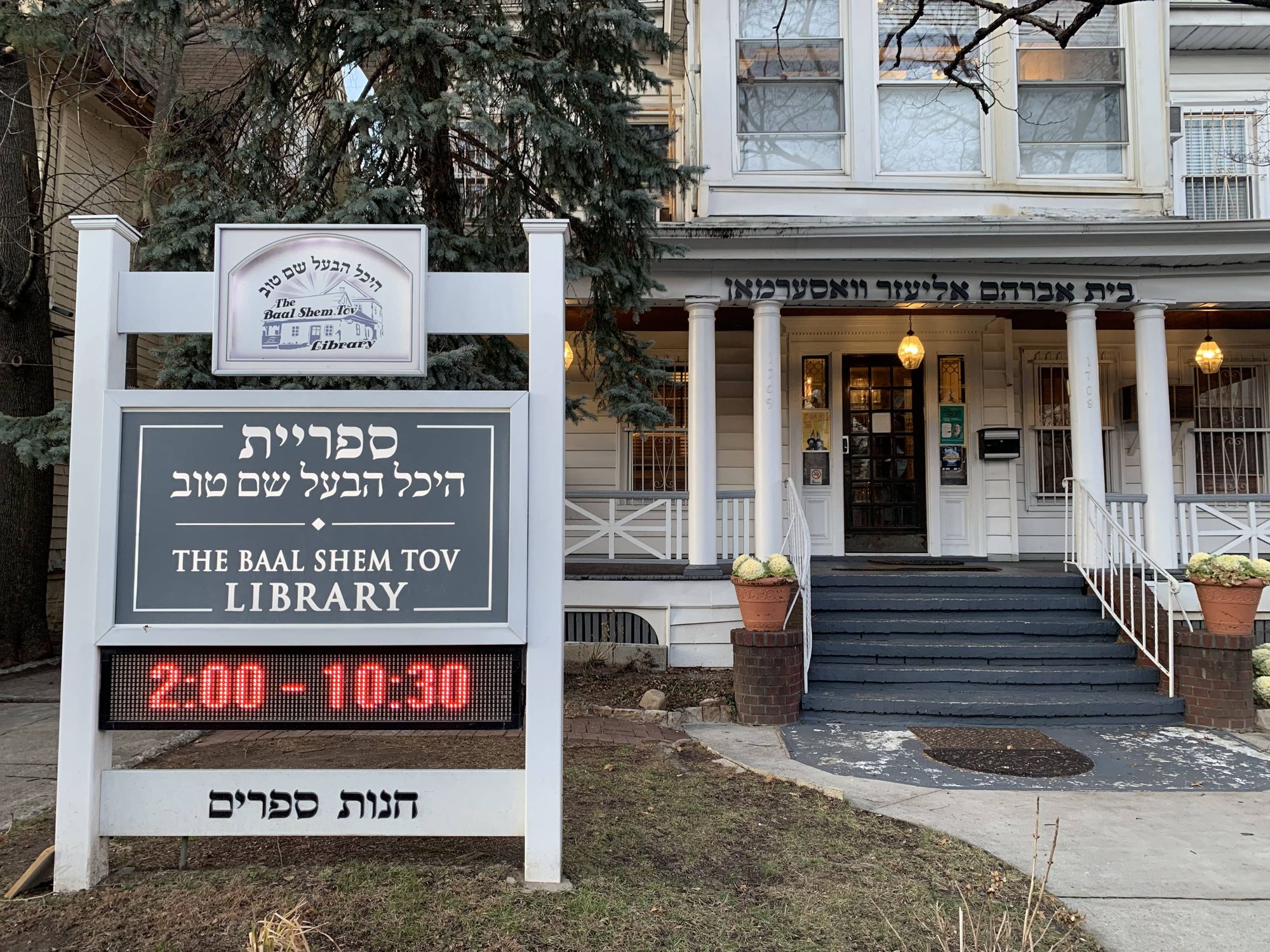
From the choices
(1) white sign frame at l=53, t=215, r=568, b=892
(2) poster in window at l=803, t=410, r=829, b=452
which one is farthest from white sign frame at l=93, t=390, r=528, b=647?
(2) poster in window at l=803, t=410, r=829, b=452

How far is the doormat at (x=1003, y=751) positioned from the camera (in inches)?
204

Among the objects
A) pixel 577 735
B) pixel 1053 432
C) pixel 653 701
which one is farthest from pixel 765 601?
pixel 1053 432

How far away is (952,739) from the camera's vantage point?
19.1 feet

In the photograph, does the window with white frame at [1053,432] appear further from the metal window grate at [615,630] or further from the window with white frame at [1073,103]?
the metal window grate at [615,630]

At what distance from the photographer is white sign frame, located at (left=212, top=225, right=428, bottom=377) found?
10.7 ft

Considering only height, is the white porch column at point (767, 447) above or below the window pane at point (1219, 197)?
below

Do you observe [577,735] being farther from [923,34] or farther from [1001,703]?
[923,34]

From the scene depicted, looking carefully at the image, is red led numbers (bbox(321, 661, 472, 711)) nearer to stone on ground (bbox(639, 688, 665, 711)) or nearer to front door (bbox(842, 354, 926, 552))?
stone on ground (bbox(639, 688, 665, 711))

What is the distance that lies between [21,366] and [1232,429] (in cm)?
1394

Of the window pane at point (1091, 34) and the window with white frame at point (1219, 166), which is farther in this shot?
the window with white frame at point (1219, 166)

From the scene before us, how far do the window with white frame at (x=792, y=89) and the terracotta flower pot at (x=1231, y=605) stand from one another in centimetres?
526

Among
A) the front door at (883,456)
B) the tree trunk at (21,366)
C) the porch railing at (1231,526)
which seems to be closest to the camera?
the porch railing at (1231,526)

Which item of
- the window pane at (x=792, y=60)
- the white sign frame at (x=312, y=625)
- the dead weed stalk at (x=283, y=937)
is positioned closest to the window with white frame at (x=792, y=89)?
the window pane at (x=792, y=60)

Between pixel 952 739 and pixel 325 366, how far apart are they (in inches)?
191
